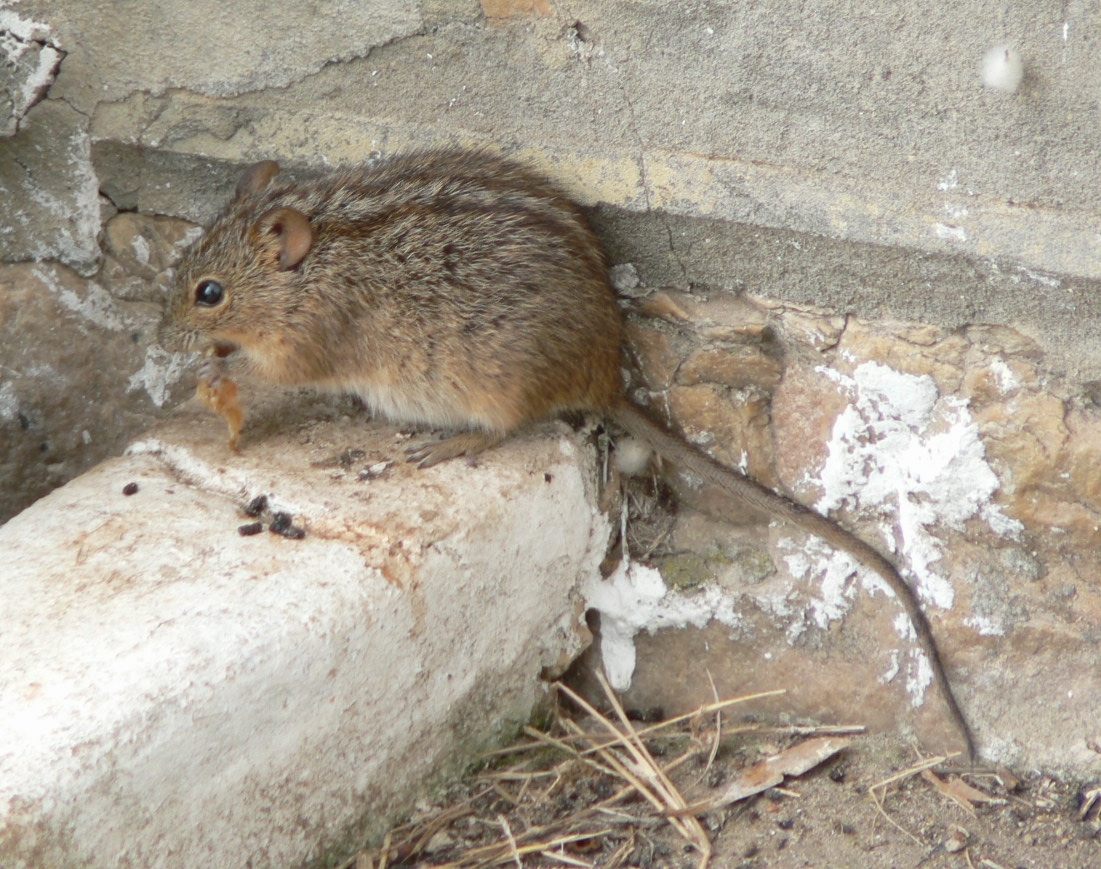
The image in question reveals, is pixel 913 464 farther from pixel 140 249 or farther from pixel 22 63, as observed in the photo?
pixel 22 63

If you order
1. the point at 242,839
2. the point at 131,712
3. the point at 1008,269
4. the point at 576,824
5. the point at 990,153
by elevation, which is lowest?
the point at 576,824

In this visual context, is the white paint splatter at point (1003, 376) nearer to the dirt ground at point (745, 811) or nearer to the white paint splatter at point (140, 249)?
the dirt ground at point (745, 811)

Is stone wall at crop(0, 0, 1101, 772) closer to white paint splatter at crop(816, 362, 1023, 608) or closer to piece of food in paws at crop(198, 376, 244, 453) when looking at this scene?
white paint splatter at crop(816, 362, 1023, 608)

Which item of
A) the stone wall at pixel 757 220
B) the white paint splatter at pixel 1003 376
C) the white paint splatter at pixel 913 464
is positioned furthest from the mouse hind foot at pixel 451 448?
the white paint splatter at pixel 1003 376

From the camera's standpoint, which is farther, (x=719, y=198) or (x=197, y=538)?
(x=719, y=198)

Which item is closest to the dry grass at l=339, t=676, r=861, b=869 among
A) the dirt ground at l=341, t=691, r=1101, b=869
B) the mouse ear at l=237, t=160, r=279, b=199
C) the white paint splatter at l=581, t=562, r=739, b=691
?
the dirt ground at l=341, t=691, r=1101, b=869

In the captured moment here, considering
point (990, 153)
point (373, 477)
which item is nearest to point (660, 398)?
point (373, 477)

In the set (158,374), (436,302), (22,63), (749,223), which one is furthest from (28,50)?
(749,223)

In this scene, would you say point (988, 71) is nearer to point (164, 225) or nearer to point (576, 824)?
point (576, 824)
